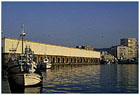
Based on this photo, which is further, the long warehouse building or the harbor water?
the long warehouse building

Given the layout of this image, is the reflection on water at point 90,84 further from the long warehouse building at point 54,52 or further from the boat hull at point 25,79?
the long warehouse building at point 54,52

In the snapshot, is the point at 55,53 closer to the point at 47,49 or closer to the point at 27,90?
the point at 47,49

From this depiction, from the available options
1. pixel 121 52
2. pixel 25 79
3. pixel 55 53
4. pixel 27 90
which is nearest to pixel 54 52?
pixel 55 53

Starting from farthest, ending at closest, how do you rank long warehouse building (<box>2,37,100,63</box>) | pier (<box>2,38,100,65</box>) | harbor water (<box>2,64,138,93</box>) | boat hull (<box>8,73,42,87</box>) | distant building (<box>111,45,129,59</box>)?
distant building (<box>111,45,129,59</box>) → pier (<box>2,38,100,65</box>) → long warehouse building (<box>2,37,100,63</box>) → boat hull (<box>8,73,42,87</box>) → harbor water (<box>2,64,138,93</box>)

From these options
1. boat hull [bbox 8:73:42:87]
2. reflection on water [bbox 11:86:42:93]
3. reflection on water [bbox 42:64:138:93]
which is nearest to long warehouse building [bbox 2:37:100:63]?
reflection on water [bbox 42:64:138:93]

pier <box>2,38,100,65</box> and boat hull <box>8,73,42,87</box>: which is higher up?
pier <box>2,38,100,65</box>

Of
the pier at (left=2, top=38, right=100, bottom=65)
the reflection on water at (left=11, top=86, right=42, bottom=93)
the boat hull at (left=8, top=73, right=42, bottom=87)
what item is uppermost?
the pier at (left=2, top=38, right=100, bottom=65)

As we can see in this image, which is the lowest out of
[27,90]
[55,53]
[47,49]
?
[27,90]

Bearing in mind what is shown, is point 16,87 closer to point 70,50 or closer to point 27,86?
point 27,86

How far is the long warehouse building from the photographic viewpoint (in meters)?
68.2

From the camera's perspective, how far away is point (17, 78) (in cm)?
2242

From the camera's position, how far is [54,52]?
307 ft

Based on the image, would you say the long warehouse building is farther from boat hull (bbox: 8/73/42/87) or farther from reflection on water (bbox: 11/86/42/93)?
reflection on water (bbox: 11/86/42/93)

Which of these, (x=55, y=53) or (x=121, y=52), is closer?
(x=55, y=53)
